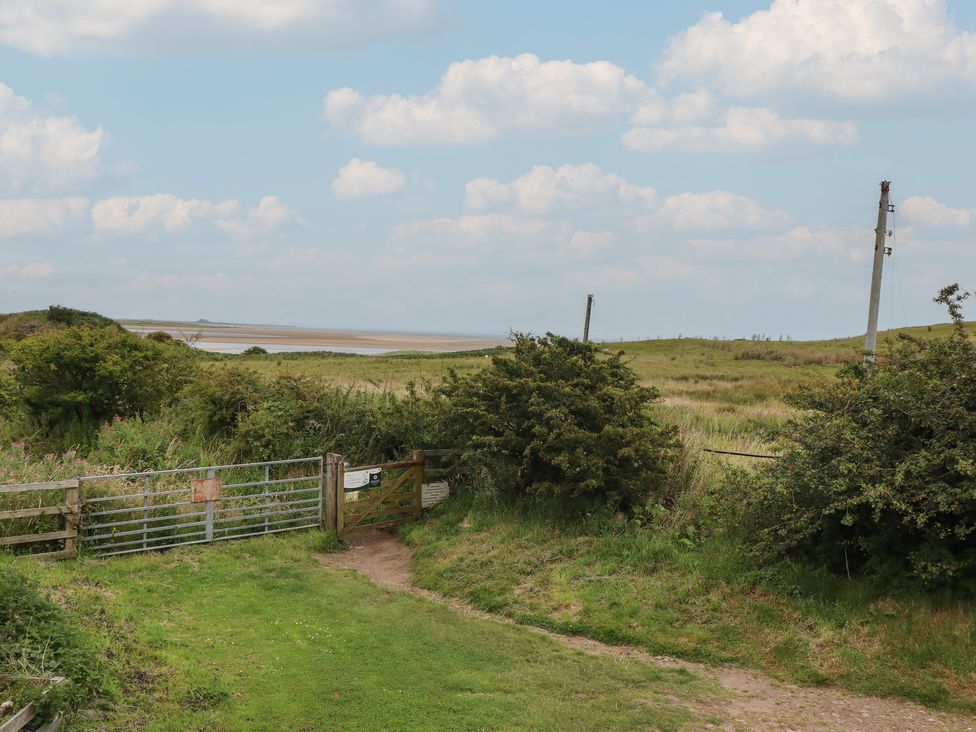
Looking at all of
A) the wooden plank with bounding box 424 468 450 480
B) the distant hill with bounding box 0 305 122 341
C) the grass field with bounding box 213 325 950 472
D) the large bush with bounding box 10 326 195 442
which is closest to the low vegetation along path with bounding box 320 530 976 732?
the grass field with bounding box 213 325 950 472

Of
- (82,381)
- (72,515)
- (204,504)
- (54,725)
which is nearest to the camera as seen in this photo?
(54,725)

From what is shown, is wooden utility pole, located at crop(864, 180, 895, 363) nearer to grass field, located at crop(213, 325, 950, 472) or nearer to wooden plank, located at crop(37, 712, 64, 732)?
grass field, located at crop(213, 325, 950, 472)

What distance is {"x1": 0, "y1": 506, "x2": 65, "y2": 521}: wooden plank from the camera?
1101 cm

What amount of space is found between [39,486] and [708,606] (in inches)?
372

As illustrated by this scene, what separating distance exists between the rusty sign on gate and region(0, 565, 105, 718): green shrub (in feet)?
18.1

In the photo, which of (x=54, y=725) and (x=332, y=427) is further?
(x=332, y=427)

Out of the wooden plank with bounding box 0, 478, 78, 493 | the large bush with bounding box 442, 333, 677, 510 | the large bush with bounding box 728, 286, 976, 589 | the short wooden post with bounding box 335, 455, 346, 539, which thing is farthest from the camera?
the short wooden post with bounding box 335, 455, 346, 539

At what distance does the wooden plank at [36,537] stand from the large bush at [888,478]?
988cm

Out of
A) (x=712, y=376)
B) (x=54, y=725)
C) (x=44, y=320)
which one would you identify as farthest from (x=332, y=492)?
(x=44, y=320)

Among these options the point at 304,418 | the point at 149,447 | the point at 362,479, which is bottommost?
the point at 362,479

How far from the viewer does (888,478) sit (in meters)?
9.34

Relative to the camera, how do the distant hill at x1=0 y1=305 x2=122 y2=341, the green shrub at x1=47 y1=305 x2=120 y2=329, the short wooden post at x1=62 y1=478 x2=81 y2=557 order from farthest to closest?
the green shrub at x1=47 y1=305 x2=120 y2=329, the distant hill at x1=0 y1=305 x2=122 y2=341, the short wooden post at x1=62 y1=478 x2=81 y2=557

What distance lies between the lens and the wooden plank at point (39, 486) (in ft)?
36.5

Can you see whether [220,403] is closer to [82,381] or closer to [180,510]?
[82,381]
